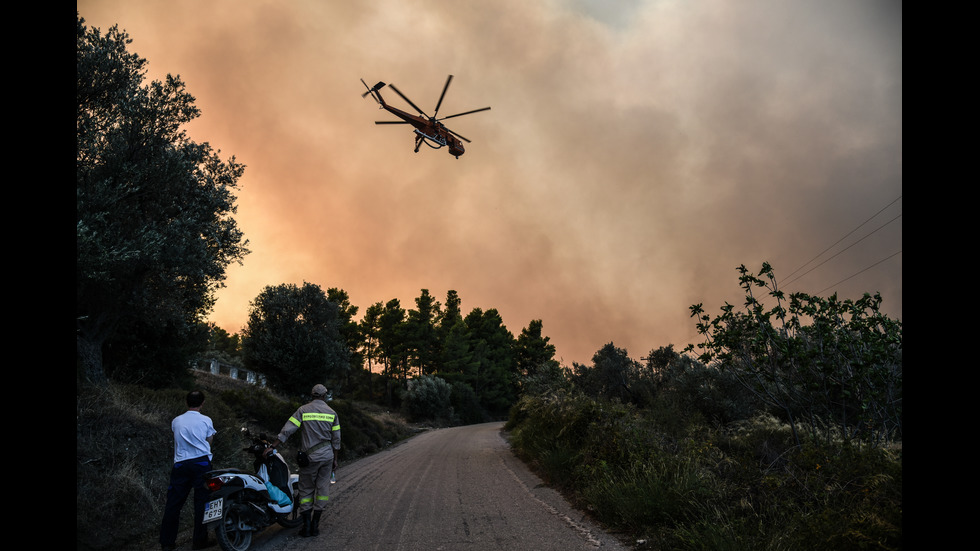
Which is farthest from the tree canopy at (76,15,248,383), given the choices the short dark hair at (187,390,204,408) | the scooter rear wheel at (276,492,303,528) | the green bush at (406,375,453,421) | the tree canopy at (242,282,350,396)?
the green bush at (406,375,453,421)

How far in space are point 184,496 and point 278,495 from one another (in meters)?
1.20

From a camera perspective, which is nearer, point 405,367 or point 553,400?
point 553,400

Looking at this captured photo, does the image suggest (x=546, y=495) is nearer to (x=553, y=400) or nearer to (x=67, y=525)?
(x=553, y=400)

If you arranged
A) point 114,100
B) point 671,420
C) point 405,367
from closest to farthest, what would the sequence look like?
point 114,100 → point 671,420 → point 405,367

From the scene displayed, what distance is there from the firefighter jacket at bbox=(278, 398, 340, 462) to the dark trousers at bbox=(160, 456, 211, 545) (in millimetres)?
Result: 1212

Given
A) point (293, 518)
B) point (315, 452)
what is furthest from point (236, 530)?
point (315, 452)

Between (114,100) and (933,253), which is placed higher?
(114,100)

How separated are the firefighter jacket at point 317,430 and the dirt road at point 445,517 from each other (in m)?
1.05

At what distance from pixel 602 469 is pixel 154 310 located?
12.4 m

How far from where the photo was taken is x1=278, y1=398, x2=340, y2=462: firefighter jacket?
23.3 feet

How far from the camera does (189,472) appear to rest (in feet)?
19.7

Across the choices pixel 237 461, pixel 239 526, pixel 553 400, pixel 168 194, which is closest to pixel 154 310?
pixel 168 194

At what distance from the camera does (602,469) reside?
336 inches

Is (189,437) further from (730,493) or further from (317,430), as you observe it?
(730,493)
